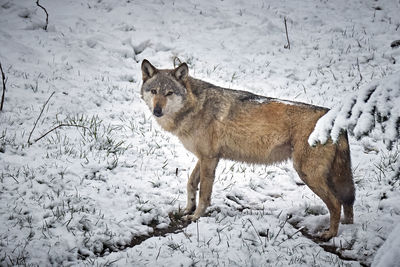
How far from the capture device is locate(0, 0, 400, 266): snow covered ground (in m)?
3.83

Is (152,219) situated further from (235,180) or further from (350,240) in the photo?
(350,240)

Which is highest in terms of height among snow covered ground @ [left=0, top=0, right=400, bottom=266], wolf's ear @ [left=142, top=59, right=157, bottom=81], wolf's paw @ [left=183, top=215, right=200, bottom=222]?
wolf's ear @ [left=142, top=59, right=157, bottom=81]

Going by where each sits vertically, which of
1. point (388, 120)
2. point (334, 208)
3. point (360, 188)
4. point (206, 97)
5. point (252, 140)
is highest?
point (388, 120)

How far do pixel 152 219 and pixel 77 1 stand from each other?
10.7 m

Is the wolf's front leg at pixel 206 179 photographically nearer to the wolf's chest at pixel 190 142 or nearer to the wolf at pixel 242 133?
the wolf at pixel 242 133

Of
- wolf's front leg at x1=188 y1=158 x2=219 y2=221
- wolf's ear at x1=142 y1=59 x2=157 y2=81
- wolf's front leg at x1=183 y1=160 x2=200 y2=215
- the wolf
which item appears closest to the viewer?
the wolf

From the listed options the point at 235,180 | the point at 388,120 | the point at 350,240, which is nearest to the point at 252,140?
the point at 235,180

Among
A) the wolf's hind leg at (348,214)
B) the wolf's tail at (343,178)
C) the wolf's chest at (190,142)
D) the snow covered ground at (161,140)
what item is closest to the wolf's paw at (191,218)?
the snow covered ground at (161,140)

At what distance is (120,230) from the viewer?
411 cm

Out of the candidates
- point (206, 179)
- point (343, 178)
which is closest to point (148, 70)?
point (206, 179)

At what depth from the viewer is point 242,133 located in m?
4.84

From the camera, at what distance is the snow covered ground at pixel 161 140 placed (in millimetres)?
3828

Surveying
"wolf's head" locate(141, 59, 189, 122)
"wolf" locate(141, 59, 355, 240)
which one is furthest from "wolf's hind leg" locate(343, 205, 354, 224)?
"wolf's head" locate(141, 59, 189, 122)

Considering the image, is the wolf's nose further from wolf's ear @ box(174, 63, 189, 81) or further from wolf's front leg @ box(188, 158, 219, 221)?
wolf's front leg @ box(188, 158, 219, 221)
